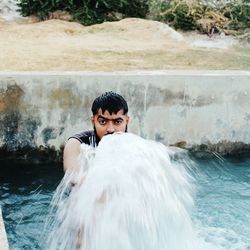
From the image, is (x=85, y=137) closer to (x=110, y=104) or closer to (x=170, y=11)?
(x=110, y=104)

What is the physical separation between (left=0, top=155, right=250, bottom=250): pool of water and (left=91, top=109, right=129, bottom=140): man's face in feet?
5.06

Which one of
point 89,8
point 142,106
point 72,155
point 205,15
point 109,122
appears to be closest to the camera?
point 109,122

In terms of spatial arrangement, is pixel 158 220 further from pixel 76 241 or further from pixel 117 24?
pixel 117 24

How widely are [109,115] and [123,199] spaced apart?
0.59 meters

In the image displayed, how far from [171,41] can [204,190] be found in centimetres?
635

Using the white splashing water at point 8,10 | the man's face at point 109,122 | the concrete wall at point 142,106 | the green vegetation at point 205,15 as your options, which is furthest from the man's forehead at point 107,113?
the white splashing water at point 8,10

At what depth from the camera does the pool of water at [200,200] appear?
4789 mm

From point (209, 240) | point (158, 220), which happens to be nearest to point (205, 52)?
point (209, 240)

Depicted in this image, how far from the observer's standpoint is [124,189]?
11.3 ft

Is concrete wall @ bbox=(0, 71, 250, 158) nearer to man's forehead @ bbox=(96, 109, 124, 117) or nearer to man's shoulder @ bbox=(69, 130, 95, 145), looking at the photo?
man's shoulder @ bbox=(69, 130, 95, 145)

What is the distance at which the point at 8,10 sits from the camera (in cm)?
1482

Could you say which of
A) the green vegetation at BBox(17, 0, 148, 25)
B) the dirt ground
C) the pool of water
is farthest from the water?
the green vegetation at BBox(17, 0, 148, 25)

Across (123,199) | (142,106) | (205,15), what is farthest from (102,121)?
(205,15)

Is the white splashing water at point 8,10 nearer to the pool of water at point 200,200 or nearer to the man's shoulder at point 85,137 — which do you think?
the pool of water at point 200,200
